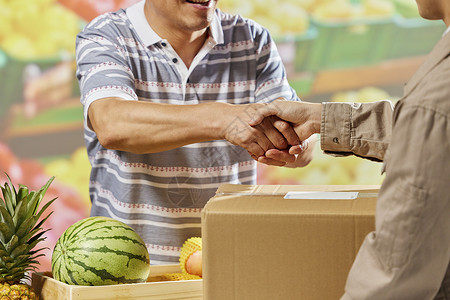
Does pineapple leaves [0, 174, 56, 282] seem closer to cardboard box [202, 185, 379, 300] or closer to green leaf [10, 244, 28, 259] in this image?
green leaf [10, 244, 28, 259]

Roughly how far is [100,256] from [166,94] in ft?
2.77

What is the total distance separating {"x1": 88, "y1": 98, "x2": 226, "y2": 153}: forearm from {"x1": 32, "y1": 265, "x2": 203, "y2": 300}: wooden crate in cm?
51

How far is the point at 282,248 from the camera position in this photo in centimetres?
122

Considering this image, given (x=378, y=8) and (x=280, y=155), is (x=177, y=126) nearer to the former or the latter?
(x=280, y=155)

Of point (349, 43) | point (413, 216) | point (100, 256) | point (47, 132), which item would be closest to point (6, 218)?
point (100, 256)

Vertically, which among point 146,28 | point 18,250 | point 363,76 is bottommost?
point 363,76

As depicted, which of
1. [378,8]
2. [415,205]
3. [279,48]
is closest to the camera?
[415,205]

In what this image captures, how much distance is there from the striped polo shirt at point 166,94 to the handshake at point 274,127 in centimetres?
30

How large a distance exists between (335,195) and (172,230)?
0.84 metres

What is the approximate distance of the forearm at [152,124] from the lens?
181cm

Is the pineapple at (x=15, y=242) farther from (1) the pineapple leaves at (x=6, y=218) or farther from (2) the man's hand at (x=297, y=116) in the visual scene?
(2) the man's hand at (x=297, y=116)

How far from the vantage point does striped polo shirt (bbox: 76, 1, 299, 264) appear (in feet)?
6.81

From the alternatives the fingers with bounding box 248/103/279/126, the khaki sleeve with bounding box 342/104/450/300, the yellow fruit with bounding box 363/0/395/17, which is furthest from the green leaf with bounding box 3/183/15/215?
the yellow fruit with bounding box 363/0/395/17

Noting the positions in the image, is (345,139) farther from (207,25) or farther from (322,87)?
(322,87)
